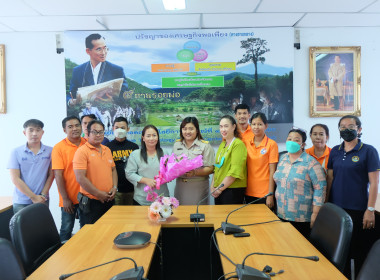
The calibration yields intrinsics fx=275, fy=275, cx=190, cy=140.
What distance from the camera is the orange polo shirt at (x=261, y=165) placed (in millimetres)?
2689

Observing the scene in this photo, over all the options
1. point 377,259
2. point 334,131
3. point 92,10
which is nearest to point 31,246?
point 377,259

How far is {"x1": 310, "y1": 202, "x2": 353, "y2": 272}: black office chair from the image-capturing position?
4.98 feet

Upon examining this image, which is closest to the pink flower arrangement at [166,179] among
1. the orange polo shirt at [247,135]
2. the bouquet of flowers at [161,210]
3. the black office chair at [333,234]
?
the bouquet of flowers at [161,210]

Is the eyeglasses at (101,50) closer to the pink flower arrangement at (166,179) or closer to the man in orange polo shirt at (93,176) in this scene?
the man in orange polo shirt at (93,176)

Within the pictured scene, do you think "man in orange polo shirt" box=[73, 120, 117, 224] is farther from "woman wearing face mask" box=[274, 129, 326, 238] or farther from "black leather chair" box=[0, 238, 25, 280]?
"woman wearing face mask" box=[274, 129, 326, 238]

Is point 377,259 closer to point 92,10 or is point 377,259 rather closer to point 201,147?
point 201,147

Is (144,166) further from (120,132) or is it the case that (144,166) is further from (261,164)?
(261,164)

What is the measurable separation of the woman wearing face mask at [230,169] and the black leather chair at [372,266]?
4.41ft

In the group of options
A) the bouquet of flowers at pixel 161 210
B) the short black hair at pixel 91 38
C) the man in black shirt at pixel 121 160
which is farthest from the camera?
the short black hair at pixel 91 38

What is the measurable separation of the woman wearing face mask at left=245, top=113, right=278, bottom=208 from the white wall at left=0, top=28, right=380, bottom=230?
1332mm

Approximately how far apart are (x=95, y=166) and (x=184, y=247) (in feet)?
3.72

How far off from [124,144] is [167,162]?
0.99 m

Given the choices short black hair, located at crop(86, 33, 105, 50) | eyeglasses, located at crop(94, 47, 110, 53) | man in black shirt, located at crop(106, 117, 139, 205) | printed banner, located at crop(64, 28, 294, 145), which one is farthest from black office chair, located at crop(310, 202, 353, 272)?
short black hair, located at crop(86, 33, 105, 50)

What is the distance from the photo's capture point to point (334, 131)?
3.84 meters
